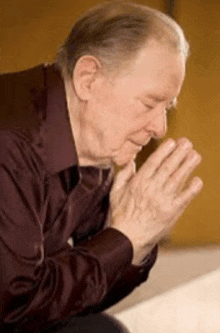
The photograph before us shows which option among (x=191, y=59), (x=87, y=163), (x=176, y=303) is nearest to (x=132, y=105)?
(x=87, y=163)

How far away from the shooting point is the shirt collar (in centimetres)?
78

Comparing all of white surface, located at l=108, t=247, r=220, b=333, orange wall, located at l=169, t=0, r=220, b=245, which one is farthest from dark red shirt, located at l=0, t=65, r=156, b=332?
orange wall, located at l=169, t=0, r=220, b=245

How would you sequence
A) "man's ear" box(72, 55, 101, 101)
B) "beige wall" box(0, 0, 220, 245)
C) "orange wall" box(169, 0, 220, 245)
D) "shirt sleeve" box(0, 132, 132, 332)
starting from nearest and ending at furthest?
"shirt sleeve" box(0, 132, 132, 332) → "man's ear" box(72, 55, 101, 101) → "beige wall" box(0, 0, 220, 245) → "orange wall" box(169, 0, 220, 245)

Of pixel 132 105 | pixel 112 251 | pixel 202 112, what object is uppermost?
pixel 132 105

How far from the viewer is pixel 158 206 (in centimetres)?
87

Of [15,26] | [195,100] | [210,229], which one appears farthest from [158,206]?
[210,229]

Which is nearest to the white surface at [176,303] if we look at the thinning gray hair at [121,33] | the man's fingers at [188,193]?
the man's fingers at [188,193]

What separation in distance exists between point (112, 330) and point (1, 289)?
0.26m

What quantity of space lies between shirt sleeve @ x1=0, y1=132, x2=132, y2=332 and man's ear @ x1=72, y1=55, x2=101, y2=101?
17 cm

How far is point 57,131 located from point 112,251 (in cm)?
23

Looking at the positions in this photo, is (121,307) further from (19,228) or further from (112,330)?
(19,228)

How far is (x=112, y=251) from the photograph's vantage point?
0.80m

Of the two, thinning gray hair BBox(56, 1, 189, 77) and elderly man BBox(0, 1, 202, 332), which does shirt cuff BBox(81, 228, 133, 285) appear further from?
thinning gray hair BBox(56, 1, 189, 77)

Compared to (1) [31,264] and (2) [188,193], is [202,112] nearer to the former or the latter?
(2) [188,193]
